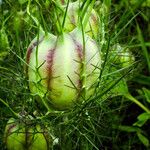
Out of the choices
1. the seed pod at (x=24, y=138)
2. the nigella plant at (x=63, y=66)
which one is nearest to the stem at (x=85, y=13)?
the nigella plant at (x=63, y=66)

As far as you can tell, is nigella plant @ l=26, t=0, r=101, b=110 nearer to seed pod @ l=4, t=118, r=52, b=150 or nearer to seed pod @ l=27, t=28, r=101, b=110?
seed pod @ l=27, t=28, r=101, b=110

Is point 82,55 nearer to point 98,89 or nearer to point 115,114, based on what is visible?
point 98,89

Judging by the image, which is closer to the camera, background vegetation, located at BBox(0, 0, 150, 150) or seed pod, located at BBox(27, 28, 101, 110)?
seed pod, located at BBox(27, 28, 101, 110)

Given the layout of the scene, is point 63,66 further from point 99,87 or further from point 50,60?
point 99,87

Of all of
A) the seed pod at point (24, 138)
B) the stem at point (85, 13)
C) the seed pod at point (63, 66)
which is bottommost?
the seed pod at point (24, 138)

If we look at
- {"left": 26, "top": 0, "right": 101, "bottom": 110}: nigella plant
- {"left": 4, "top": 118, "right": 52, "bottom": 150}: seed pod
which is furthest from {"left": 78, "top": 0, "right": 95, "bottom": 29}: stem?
{"left": 4, "top": 118, "right": 52, "bottom": 150}: seed pod

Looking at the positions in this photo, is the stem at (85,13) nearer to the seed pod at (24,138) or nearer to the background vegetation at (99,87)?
the background vegetation at (99,87)
